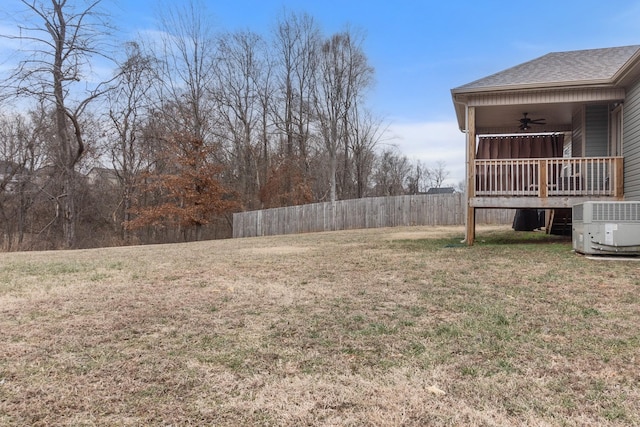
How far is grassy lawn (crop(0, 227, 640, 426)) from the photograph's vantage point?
1.82 meters

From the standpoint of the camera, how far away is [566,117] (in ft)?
32.3

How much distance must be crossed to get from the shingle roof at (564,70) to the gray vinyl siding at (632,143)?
57 centimetres

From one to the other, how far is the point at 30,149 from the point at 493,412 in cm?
2180

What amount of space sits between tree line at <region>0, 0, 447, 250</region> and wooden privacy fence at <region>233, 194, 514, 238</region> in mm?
2860

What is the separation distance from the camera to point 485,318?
314 centimetres

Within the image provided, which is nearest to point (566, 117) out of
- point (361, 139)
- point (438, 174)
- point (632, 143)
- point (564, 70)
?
point (564, 70)

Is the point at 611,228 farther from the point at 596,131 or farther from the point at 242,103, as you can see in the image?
the point at 242,103

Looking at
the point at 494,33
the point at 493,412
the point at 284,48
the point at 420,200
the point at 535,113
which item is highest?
the point at 284,48

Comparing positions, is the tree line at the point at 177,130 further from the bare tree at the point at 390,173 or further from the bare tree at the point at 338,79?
the bare tree at the point at 390,173

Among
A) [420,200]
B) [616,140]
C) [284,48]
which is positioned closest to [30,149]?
[284,48]

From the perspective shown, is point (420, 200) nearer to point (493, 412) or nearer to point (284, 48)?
point (284, 48)

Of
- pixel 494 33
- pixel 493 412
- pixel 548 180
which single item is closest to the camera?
pixel 493 412

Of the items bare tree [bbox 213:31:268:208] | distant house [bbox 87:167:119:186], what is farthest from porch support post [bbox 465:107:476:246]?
distant house [bbox 87:167:119:186]

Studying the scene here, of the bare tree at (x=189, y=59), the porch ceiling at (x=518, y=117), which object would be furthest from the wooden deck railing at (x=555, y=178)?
the bare tree at (x=189, y=59)
